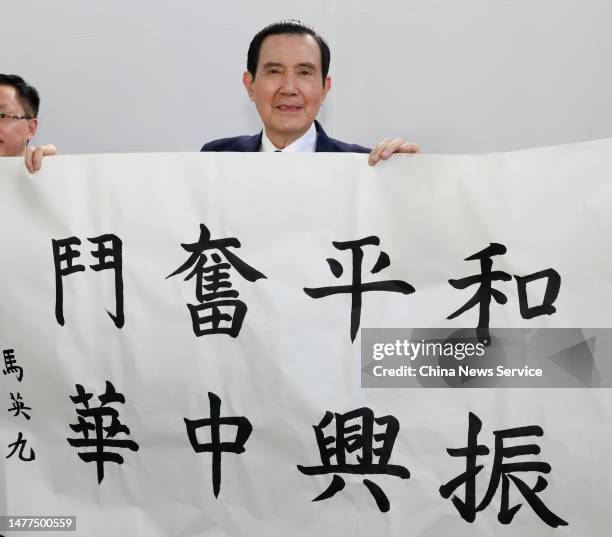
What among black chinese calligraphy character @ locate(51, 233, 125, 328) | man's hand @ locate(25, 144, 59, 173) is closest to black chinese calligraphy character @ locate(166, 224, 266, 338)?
black chinese calligraphy character @ locate(51, 233, 125, 328)

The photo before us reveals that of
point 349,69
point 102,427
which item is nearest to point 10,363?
point 102,427

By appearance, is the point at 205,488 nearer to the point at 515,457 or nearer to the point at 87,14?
the point at 515,457

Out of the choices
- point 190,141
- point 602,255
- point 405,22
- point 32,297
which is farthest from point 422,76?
point 32,297

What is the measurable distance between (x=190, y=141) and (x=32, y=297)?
994 mm

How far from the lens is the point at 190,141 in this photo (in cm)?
223

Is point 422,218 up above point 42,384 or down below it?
above

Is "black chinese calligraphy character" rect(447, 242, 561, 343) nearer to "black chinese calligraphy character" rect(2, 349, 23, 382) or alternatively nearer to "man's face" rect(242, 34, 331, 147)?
"man's face" rect(242, 34, 331, 147)

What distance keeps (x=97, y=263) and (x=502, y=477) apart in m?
0.82

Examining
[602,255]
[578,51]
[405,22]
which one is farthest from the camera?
[405,22]

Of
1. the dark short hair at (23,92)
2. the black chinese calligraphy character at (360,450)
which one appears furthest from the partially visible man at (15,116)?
the black chinese calligraphy character at (360,450)

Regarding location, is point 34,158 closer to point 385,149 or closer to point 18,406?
point 18,406

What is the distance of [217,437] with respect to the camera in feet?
4.26

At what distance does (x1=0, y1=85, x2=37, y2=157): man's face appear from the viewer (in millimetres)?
1606

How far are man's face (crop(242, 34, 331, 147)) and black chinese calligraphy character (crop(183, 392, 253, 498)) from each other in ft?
2.13
